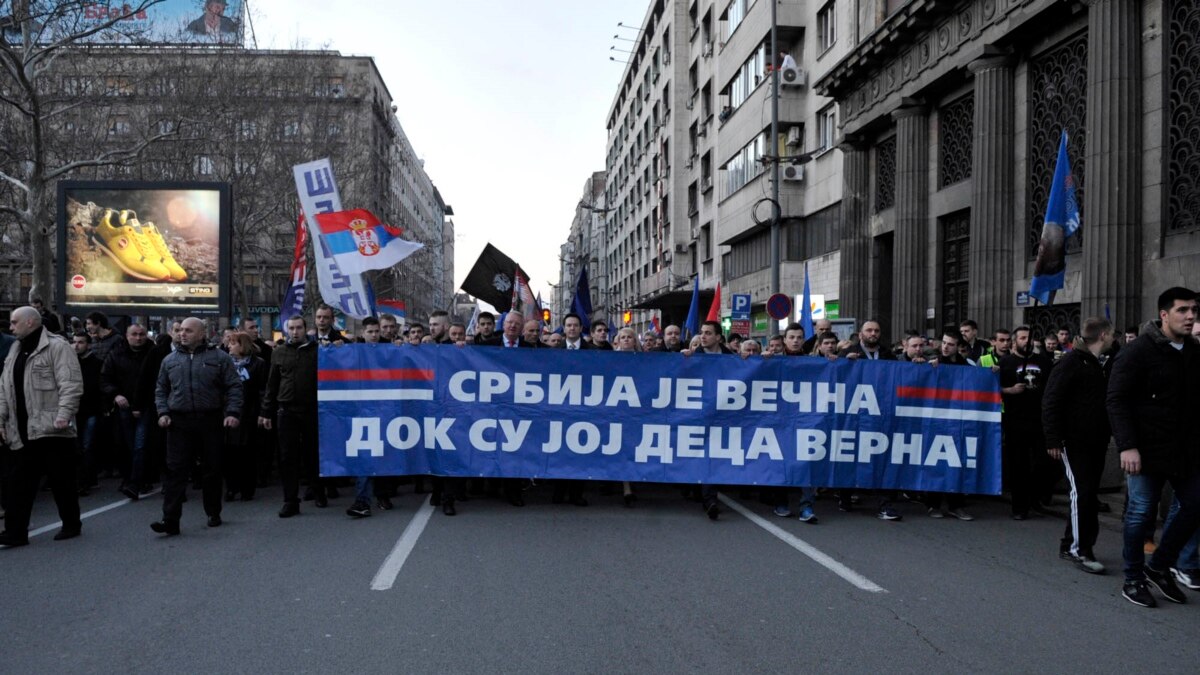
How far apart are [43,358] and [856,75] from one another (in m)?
22.1

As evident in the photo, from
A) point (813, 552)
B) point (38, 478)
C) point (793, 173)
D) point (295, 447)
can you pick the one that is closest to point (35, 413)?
point (38, 478)

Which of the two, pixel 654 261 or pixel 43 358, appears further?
pixel 654 261

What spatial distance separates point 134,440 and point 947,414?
28.7ft

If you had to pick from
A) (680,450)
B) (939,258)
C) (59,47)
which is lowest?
(680,450)

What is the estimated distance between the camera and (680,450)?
920 centimetres

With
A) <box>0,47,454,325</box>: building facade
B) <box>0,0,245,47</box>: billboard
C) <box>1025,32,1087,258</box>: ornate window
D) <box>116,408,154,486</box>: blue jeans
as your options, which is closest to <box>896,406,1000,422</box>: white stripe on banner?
<box>116,408,154,486</box>: blue jeans

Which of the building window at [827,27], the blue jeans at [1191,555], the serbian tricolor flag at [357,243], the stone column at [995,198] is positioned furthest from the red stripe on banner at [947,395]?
the building window at [827,27]

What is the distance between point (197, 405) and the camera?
26.9ft

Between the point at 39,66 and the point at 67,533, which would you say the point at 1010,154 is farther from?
the point at 39,66

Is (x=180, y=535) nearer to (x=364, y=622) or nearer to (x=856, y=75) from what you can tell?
(x=364, y=622)

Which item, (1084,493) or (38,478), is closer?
(1084,493)

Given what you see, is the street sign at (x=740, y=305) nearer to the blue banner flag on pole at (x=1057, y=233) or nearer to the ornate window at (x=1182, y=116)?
the ornate window at (x=1182, y=116)

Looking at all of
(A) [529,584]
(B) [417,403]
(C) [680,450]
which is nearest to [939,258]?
(C) [680,450]

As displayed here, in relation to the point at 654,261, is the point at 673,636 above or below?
below
